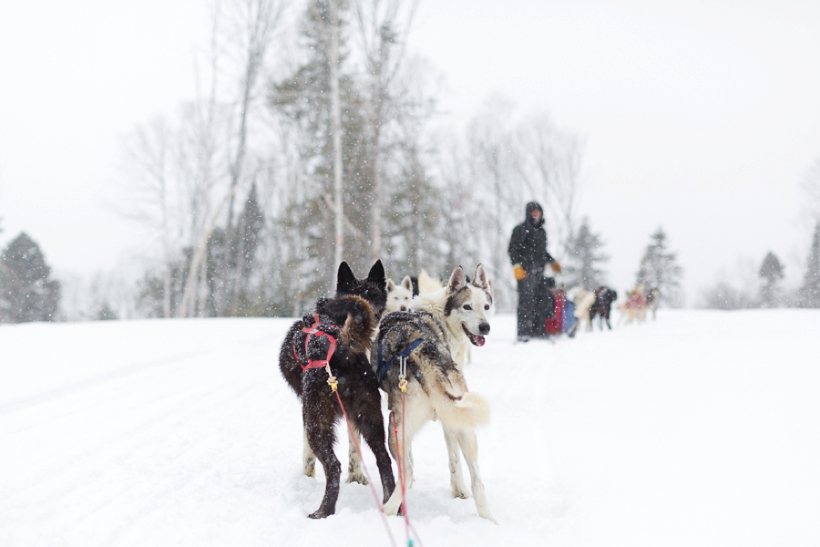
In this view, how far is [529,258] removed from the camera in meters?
8.66

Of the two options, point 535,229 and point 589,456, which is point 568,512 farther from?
point 535,229

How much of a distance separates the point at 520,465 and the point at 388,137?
14.4 m

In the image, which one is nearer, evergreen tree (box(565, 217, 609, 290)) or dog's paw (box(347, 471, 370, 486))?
dog's paw (box(347, 471, 370, 486))

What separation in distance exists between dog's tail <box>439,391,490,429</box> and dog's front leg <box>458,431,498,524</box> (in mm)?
119

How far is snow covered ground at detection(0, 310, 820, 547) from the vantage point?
260 centimetres

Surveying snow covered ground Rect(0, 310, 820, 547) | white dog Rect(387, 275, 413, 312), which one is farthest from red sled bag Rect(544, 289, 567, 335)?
white dog Rect(387, 275, 413, 312)

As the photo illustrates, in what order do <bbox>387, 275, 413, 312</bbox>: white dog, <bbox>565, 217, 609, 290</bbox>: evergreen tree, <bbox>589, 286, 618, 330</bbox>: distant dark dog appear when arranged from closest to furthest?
1. <bbox>387, 275, 413, 312</bbox>: white dog
2. <bbox>589, 286, 618, 330</bbox>: distant dark dog
3. <bbox>565, 217, 609, 290</bbox>: evergreen tree

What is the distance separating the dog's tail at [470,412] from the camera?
8.41ft

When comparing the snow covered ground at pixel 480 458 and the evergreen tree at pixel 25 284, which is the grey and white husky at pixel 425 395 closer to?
the snow covered ground at pixel 480 458

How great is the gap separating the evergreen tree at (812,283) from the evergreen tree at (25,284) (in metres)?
46.1

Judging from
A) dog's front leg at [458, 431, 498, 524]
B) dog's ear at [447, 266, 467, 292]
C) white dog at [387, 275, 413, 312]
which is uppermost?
dog's ear at [447, 266, 467, 292]

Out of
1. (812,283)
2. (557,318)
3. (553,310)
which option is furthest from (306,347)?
(812,283)

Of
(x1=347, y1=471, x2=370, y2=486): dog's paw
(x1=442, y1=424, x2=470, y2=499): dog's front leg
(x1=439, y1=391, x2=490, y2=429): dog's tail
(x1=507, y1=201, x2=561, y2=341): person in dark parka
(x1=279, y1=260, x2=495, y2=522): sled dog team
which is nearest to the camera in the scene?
(x1=439, y1=391, x2=490, y2=429): dog's tail

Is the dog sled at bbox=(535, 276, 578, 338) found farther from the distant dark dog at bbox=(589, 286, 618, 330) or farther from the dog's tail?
the dog's tail
